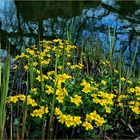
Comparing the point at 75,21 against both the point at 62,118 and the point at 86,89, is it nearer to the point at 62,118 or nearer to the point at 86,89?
the point at 86,89

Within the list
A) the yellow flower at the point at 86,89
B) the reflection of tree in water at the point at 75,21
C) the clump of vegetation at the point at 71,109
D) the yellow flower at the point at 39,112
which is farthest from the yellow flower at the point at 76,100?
the reflection of tree in water at the point at 75,21

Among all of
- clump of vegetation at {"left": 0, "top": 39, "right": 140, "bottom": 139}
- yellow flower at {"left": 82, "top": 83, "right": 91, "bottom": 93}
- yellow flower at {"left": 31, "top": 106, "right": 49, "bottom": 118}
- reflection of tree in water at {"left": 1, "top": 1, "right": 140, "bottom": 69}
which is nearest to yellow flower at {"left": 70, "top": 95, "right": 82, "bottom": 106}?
clump of vegetation at {"left": 0, "top": 39, "right": 140, "bottom": 139}

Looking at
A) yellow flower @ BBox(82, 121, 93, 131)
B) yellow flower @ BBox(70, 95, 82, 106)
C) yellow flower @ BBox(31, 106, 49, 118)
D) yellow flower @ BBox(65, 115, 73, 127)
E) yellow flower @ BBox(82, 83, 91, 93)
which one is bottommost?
yellow flower @ BBox(82, 121, 93, 131)

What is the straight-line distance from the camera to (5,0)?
9.52 m

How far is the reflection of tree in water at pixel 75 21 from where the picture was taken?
22.6ft

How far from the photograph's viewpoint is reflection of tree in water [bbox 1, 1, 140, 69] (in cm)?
688

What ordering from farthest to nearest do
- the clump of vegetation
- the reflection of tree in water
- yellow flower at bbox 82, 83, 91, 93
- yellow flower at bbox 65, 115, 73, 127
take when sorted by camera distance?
the reflection of tree in water
yellow flower at bbox 82, 83, 91, 93
the clump of vegetation
yellow flower at bbox 65, 115, 73, 127

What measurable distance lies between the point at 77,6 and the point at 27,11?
1.77m

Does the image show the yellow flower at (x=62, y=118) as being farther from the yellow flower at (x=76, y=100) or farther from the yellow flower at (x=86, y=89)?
the yellow flower at (x=86, y=89)

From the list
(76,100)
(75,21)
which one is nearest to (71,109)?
(76,100)

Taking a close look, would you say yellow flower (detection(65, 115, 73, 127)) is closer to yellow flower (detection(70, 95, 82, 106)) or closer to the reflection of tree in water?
yellow flower (detection(70, 95, 82, 106))

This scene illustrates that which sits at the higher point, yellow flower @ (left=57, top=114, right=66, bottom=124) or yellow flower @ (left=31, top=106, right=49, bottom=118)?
yellow flower @ (left=31, top=106, right=49, bottom=118)

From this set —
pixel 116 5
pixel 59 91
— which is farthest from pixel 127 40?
pixel 59 91

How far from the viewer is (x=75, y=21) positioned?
322 inches
